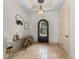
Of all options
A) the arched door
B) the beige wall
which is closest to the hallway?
the beige wall

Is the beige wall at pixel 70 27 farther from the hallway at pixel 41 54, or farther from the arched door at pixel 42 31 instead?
the arched door at pixel 42 31

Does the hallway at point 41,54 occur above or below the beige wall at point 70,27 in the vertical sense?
below

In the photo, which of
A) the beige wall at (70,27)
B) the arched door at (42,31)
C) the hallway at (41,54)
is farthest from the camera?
the arched door at (42,31)

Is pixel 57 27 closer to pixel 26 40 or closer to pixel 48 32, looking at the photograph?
pixel 48 32

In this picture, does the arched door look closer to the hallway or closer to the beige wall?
the hallway

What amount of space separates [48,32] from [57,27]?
0.83m

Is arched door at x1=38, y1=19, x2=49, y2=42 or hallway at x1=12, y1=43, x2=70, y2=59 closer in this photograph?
hallway at x1=12, y1=43, x2=70, y2=59

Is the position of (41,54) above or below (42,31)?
below

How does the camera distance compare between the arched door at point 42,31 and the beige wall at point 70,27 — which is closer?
the beige wall at point 70,27

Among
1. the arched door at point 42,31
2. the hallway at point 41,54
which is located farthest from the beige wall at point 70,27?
the arched door at point 42,31

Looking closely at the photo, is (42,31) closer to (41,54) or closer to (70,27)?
(41,54)

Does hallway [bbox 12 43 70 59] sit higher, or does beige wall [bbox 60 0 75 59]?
beige wall [bbox 60 0 75 59]

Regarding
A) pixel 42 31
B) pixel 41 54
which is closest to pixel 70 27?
pixel 41 54
